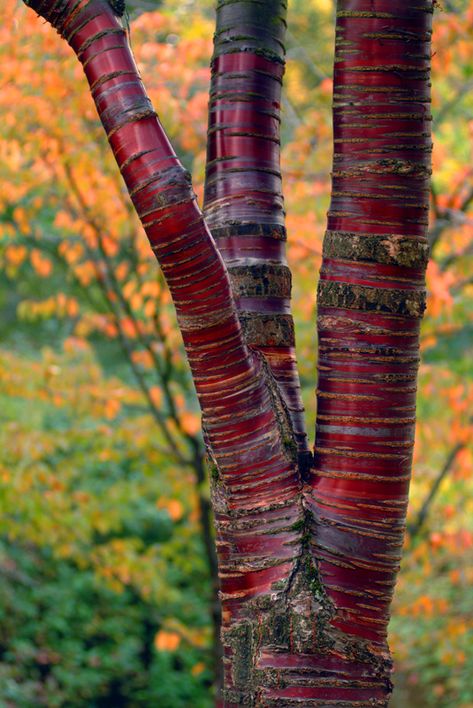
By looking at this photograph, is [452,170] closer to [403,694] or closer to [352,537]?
[352,537]

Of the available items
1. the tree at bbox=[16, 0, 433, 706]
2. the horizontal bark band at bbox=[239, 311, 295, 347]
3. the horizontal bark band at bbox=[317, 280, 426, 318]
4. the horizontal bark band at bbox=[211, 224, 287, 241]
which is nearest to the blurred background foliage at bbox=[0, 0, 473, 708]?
the horizontal bark band at bbox=[211, 224, 287, 241]

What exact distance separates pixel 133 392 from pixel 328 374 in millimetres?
4141

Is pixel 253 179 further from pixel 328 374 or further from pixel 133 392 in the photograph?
pixel 133 392

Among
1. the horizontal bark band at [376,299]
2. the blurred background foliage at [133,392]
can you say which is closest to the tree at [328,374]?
the horizontal bark band at [376,299]

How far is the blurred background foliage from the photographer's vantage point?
4730mm

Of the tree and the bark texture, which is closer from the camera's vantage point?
the tree

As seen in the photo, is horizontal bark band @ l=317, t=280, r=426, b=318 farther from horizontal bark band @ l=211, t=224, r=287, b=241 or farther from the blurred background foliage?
the blurred background foliage

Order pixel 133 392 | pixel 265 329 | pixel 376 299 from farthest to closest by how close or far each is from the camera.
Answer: pixel 133 392 < pixel 265 329 < pixel 376 299

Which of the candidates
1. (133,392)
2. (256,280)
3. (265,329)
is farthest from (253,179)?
(133,392)

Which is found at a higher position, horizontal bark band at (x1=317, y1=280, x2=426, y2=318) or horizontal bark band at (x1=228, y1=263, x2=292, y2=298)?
horizontal bark band at (x1=228, y1=263, x2=292, y2=298)

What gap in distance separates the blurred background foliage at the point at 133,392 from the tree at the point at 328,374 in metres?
1.69

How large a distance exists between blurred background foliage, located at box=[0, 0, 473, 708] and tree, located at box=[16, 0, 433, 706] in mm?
1687

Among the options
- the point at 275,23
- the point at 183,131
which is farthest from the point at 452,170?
the point at 275,23

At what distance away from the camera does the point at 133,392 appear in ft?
18.8
